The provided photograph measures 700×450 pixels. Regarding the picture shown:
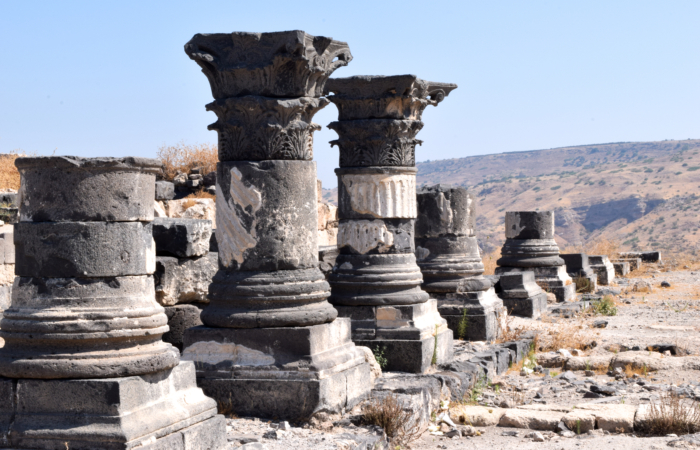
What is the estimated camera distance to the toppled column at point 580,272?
18.0 m

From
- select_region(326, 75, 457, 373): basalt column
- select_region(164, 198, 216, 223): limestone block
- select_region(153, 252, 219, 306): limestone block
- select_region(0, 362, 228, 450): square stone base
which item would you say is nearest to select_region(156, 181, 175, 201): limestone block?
select_region(164, 198, 216, 223): limestone block

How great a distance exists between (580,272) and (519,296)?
5389 millimetres

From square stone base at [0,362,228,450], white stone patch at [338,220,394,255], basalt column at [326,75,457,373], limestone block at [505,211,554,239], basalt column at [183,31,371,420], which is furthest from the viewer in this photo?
limestone block at [505,211,554,239]

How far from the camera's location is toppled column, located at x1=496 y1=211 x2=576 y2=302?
51.7 ft

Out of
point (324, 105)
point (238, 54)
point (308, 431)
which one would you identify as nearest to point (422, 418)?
point (308, 431)

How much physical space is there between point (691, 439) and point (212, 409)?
359 centimetres

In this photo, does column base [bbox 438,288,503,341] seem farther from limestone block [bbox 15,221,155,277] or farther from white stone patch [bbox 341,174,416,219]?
limestone block [bbox 15,221,155,277]

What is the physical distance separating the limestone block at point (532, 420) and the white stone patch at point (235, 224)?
101 inches

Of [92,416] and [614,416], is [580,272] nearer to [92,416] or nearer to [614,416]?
[614,416]

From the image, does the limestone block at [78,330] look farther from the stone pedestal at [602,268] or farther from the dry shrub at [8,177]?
the stone pedestal at [602,268]

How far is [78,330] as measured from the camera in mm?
4551

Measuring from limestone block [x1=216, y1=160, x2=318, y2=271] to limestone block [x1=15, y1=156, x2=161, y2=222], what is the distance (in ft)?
5.31

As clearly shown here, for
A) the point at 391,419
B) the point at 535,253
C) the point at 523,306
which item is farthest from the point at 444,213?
the point at 391,419

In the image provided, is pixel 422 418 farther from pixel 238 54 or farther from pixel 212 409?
pixel 238 54
